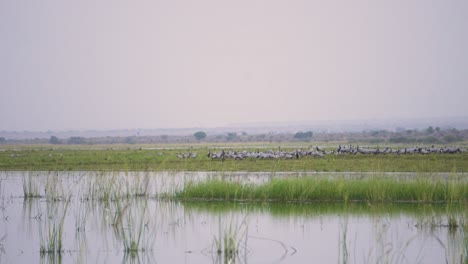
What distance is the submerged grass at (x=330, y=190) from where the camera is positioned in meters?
18.4

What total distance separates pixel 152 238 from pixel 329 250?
4.12 metres

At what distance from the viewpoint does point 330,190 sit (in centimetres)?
1908

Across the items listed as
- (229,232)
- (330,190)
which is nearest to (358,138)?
(330,190)

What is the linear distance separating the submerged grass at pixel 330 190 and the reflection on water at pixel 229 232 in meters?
0.67

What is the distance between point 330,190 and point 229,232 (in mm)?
8647

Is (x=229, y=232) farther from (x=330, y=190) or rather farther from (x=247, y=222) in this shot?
(x=330, y=190)

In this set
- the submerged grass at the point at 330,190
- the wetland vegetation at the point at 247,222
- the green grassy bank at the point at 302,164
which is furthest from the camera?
the green grassy bank at the point at 302,164

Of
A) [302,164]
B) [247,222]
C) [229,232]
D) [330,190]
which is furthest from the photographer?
[302,164]

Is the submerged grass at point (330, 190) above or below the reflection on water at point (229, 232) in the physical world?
above

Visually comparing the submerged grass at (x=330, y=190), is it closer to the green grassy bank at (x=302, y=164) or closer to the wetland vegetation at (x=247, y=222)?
the wetland vegetation at (x=247, y=222)

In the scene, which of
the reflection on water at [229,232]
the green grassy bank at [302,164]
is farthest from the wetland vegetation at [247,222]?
the green grassy bank at [302,164]

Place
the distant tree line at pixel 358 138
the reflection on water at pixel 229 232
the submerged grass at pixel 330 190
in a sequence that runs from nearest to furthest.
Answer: the reflection on water at pixel 229 232 → the submerged grass at pixel 330 190 → the distant tree line at pixel 358 138

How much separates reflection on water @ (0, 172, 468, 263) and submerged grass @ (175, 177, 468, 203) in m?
0.67

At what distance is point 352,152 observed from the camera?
40.5 m
